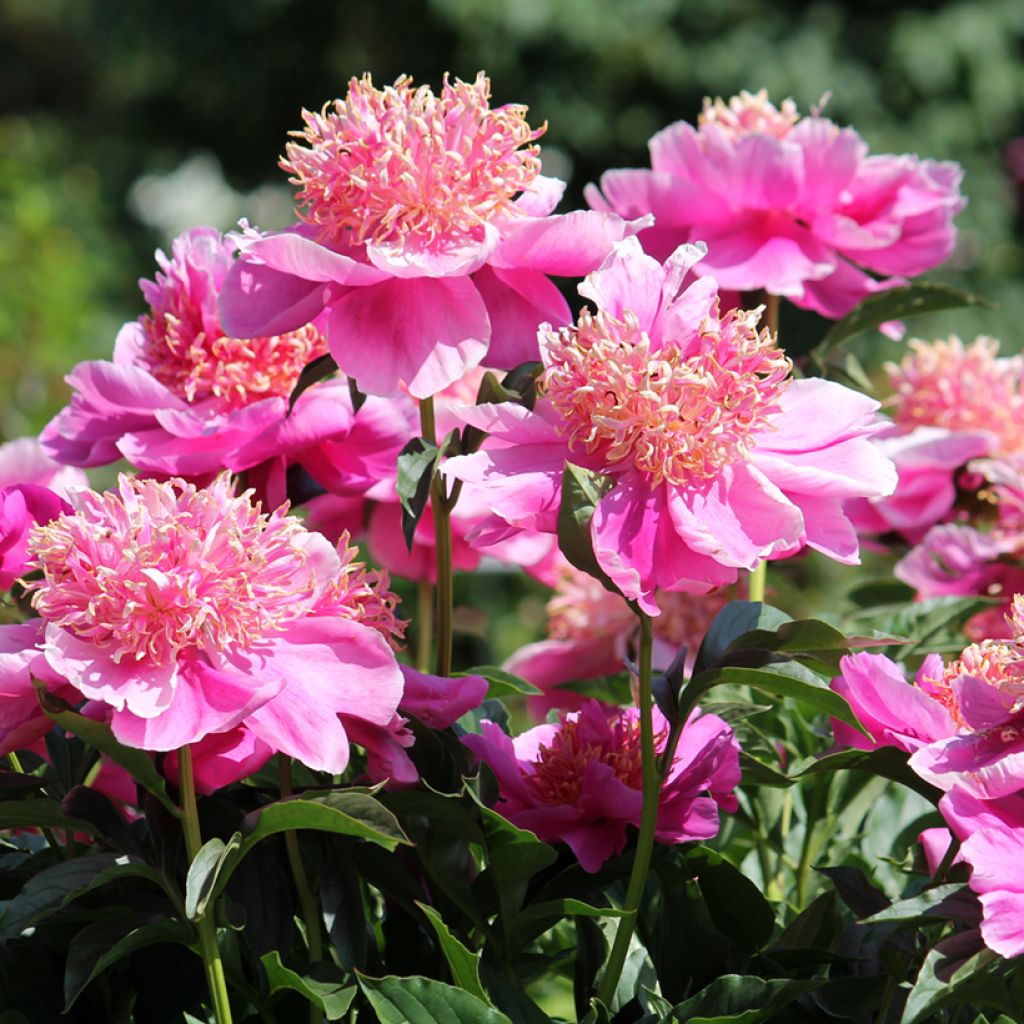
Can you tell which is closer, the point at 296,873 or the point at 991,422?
the point at 296,873

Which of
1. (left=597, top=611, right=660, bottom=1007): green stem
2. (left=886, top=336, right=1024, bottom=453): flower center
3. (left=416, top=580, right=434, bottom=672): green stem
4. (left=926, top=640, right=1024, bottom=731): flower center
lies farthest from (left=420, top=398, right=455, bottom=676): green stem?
(left=886, top=336, right=1024, bottom=453): flower center

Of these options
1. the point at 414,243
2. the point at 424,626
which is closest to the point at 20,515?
the point at 414,243

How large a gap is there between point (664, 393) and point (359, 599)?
181mm

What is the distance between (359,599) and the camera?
756mm

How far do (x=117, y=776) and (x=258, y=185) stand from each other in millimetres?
8324

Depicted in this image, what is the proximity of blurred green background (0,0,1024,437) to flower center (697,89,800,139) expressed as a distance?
5.13 m

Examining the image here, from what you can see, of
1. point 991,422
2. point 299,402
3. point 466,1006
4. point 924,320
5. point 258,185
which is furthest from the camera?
point 258,185

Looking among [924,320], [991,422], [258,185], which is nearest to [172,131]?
[258,185]

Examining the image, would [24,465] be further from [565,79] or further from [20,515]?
[565,79]

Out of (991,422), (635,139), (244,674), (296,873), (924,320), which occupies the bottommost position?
(924,320)

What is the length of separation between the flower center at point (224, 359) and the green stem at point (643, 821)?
32 centimetres

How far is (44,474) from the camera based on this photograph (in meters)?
1.00

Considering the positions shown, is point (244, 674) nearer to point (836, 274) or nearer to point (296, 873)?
point (296, 873)

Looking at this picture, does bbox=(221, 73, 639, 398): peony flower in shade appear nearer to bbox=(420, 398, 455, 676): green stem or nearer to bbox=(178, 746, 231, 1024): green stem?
bbox=(420, 398, 455, 676): green stem
